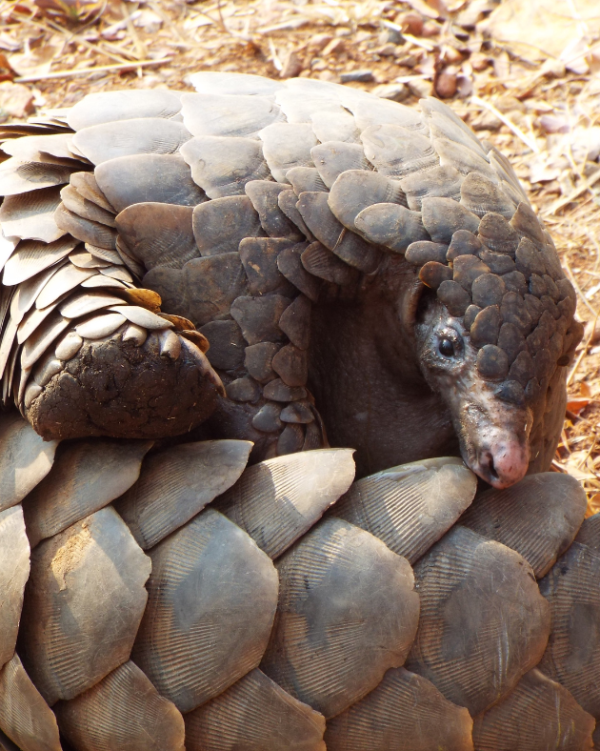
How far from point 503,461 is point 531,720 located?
2.14 feet

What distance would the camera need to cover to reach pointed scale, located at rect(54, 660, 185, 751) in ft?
7.04

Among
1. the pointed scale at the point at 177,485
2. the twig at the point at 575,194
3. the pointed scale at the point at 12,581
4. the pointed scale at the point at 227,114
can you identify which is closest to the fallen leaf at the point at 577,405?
the twig at the point at 575,194

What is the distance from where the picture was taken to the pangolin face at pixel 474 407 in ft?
7.83

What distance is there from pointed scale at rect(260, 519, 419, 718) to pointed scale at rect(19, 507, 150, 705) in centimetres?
37

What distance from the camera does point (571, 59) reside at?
5348mm

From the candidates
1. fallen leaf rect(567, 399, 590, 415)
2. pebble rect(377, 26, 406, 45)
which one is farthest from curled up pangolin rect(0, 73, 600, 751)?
pebble rect(377, 26, 406, 45)

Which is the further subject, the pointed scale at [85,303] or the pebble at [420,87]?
the pebble at [420,87]

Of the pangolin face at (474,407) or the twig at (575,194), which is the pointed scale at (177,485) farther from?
the twig at (575,194)

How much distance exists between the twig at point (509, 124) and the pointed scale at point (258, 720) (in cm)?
370

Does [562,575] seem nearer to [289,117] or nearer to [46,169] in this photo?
[289,117]

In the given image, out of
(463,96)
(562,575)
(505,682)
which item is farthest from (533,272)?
(463,96)

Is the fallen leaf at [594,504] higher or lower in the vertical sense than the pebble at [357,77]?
Answer: lower

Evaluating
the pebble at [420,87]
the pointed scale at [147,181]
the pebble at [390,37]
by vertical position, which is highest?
the pointed scale at [147,181]

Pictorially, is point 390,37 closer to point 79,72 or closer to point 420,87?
point 420,87
